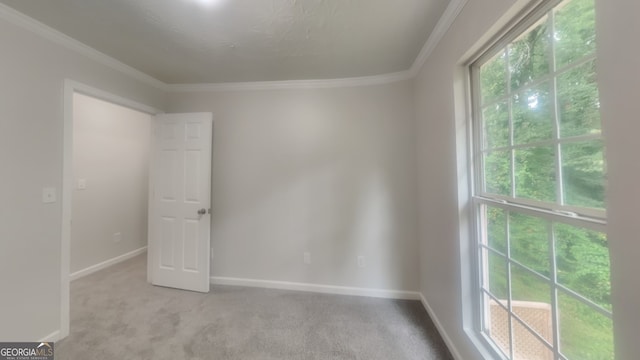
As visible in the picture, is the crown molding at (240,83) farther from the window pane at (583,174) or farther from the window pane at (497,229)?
the window pane at (497,229)

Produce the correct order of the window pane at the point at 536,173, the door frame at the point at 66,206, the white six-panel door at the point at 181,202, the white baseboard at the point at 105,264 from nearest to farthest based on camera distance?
the window pane at the point at 536,173, the door frame at the point at 66,206, the white six-panel door at the point at 181,202, the white baseboard at the point at 105,264

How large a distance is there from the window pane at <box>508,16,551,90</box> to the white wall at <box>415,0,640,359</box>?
131 mm

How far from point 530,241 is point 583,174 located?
1.28 feet

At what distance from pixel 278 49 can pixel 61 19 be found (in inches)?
58.5

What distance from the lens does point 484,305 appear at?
4.84ft

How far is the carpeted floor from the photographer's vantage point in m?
1.76

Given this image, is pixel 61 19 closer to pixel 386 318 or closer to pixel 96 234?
pixel 96 234

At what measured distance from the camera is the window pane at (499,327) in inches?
50.9

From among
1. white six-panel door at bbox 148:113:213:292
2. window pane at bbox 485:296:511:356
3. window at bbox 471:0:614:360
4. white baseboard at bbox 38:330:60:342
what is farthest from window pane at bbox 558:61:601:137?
white baseboard at bbox 38:330:60:342

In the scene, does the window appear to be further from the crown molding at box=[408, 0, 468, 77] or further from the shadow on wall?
the shadow on wall

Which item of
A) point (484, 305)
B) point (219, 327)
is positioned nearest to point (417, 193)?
point (484, 305)

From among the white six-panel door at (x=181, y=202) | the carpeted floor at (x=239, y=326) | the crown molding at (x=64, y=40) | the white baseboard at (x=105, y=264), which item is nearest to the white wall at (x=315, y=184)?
the white six-panel door at (x=181, y=202)

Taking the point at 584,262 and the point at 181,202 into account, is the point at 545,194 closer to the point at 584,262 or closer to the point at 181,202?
the point at 584,262

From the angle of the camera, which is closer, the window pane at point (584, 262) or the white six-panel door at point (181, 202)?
the window pane at point (584, 262)
